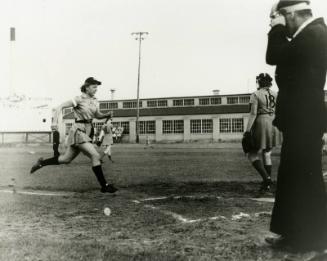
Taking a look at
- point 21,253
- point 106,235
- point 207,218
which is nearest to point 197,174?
point 207,218

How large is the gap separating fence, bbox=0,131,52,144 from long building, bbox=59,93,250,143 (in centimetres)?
590

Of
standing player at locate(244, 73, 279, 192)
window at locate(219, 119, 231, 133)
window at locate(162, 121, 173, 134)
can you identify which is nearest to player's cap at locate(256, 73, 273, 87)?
standing player at locate(244, 73, 279, 192)

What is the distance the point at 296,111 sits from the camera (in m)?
3.74

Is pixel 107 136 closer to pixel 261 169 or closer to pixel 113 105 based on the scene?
pixel 261 169

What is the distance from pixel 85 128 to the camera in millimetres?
8219

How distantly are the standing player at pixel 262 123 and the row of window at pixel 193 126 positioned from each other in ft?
151

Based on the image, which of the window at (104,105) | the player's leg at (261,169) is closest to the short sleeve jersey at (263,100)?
the player's leg at (261,169)

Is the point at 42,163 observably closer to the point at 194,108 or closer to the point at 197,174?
the point at 197,174

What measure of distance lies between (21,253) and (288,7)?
3122 millimetres

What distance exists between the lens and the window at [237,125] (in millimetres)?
53875

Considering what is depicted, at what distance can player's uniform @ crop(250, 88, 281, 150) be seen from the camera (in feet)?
26.5

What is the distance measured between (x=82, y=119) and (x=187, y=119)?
4873 centimetres

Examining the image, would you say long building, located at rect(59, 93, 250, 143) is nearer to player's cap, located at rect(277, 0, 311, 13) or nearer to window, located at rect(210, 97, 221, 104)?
window, located at rect(210, 97, 221, 104)

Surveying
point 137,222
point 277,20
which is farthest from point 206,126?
point 277,20
